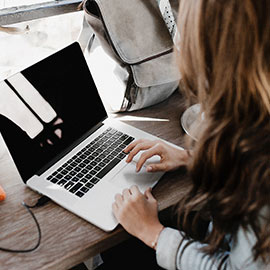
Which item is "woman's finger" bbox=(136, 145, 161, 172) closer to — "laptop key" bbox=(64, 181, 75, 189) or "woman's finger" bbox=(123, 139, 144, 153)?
"woman's finger" bbox=(123, 139, 144, 153)

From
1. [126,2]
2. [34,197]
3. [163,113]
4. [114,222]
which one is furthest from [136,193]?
[126,2]

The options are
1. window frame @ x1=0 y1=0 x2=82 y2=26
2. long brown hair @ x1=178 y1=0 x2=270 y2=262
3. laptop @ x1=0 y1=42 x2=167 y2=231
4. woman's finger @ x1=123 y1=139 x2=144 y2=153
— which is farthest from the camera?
window frame @ x1=0 y1=0 x2=82 y2=26

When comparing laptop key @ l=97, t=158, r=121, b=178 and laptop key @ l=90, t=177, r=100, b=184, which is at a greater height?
laptop key @ l=90, t=177, r=100, b=184

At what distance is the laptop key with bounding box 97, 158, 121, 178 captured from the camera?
83cm

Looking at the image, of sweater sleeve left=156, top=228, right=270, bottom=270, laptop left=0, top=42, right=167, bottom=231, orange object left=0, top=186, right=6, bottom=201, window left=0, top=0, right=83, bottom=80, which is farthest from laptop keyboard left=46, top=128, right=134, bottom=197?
window left=0, top=0, right=83, bottom=80

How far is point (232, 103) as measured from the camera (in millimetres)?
555

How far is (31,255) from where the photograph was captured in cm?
66

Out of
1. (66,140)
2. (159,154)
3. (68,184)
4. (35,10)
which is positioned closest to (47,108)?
(66,140)

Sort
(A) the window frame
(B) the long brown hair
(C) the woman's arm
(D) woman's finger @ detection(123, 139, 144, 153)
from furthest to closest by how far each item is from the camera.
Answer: (A) the window frame → (D) woman's finger @ detection(123, 139, 144, 153) → (C) the woman's arm → (B) the long brown hair

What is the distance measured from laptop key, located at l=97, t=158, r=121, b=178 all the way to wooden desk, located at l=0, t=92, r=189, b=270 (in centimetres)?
12

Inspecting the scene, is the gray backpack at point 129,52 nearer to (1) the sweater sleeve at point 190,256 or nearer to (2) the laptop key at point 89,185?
(2) the laptop key at point 89,185

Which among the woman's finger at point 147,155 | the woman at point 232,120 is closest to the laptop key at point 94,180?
the woman's finger at point 147,155

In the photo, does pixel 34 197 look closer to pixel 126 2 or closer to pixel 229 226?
pixel 229 226

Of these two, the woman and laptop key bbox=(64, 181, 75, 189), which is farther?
laptop key bbox=(64, 181, 75, 189)
